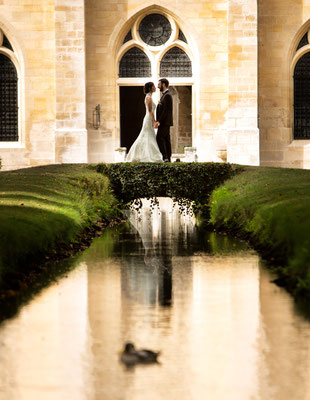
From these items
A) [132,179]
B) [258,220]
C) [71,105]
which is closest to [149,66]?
[71,105]

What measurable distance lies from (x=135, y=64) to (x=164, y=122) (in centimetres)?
605

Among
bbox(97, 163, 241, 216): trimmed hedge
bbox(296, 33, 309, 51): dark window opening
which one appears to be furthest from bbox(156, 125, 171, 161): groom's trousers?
bbox(296, 33, 309, 51): dark window opening

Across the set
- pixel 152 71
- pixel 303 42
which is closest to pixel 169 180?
pixel 152 71

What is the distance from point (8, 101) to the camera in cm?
2338

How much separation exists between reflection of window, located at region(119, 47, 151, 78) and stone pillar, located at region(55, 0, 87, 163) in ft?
5.79

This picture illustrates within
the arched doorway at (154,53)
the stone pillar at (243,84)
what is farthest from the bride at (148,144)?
the arched doorway at (154,53)

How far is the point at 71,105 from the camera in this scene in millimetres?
22094

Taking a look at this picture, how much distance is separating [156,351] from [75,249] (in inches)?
189

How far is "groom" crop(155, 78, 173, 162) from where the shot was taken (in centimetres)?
1768

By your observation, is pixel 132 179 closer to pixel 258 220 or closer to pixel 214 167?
pixel 214 167

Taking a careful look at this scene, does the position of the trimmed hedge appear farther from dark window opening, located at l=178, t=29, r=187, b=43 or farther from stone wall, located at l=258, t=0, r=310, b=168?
dark window opening, located at l=178, t=29, r=187, b=43

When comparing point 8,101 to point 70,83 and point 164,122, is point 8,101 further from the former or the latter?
point 164,122

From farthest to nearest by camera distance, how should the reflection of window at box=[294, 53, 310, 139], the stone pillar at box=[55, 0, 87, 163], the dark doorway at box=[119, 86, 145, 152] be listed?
the dark doorway at box=[119, 86, 145, 152] → the reflection of window at box=[294, 53, 310, 139] → the stone pillar at box=[55, 0, 87, 163]

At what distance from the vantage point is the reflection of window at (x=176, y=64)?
23422 mm
